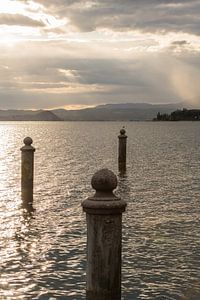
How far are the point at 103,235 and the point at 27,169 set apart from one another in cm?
1167

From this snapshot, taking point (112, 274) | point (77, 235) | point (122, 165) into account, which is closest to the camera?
point (112, 274)

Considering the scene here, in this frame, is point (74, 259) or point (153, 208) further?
point (153, 208)

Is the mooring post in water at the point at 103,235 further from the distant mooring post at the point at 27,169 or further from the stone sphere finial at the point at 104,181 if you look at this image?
the distant mooring post at the point at 27,169

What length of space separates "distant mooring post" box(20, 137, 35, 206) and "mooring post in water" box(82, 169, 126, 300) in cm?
1132

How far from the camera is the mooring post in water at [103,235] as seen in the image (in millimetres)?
7102

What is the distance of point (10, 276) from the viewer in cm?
1080

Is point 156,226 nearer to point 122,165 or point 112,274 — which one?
point 112,274

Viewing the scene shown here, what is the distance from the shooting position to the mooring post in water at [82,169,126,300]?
710 centimetres

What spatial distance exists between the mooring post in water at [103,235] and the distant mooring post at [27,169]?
11.3 meters

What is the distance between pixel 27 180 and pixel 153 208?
4.47 m

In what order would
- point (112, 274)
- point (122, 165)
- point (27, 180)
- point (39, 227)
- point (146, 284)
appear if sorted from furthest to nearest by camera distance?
point (122, 165) → point (27, 180) → point (39, 227) → point (146, 284) → point (112, 274)

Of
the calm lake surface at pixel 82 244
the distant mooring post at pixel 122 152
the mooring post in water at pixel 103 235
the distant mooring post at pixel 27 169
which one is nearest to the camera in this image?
the mooring post in water at pixel 103 235

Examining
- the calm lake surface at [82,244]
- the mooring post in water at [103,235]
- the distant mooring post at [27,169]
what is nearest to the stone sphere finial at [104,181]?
the mooring post in water at [103,235]

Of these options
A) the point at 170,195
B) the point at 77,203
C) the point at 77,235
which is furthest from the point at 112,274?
the point at 170,195
